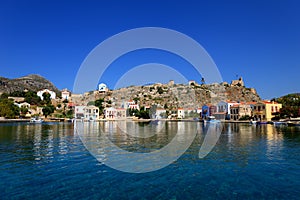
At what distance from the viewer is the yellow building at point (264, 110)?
57.4 m

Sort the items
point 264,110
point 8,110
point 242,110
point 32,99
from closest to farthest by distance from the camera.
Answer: point 264,110 < point 242,110 < point 8,110 < point 32,99

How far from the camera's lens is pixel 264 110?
189ft

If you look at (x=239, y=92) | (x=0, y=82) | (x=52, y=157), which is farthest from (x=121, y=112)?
(x=0, y=82)

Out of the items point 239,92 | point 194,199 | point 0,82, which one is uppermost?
point 0,82

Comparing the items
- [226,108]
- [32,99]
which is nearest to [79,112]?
[32,99]

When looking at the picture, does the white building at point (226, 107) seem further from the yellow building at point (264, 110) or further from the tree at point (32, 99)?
the tree at point (32, 99)

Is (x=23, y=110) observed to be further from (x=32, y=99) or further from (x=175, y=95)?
(x=175, y=95)

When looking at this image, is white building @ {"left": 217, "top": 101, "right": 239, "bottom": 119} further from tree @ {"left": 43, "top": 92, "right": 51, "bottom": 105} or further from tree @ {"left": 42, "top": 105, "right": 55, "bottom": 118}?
tree @ {"left": 43, "top": 92, "right": 51, "bottom": 105}

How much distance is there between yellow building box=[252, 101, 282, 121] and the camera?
57.4m

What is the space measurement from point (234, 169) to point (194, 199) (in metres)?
4.20

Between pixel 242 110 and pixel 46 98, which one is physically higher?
pixel 46 98

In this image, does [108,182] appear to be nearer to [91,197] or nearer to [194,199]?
[91,197]

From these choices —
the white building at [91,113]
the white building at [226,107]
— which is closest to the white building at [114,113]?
the white building at [91,113]

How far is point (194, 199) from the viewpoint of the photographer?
22.1ft
